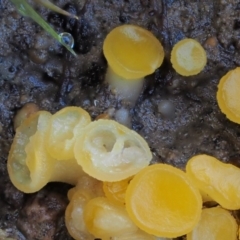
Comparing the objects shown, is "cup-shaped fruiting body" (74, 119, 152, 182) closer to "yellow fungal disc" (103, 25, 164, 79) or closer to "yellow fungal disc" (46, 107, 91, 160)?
"yellow fungal disc" (46, 107, 91, 160)

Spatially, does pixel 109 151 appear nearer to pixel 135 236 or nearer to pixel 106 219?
pixel 106 219

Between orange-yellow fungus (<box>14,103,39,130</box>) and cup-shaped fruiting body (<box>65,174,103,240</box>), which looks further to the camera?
orange-yellow fungus (<box>14,103,39,130</box>)

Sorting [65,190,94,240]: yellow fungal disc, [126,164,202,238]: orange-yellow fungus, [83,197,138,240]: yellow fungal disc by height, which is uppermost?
[126,164,202,238]: orange-yellow fungus

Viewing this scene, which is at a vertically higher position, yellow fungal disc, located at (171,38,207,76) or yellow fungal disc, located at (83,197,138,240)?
yellow fungal disc, located at (171,38,207,76)

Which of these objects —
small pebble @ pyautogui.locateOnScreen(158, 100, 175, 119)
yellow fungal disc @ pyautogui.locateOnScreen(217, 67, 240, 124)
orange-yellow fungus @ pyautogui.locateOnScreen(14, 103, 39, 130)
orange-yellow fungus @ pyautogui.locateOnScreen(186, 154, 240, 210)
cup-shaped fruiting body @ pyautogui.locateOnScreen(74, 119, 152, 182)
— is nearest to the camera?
cup-shaped fruiting body @ pyautogui.locateOnScreen(74, 119, 152, 182)

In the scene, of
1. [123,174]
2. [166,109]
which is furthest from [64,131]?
[166,109]

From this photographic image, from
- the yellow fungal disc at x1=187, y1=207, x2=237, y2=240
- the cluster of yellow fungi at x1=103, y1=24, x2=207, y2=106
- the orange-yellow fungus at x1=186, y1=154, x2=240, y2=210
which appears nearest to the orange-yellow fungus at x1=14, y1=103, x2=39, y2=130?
the cluster of yellow fungi at x1=103, y1=24, x2=207, y2=106

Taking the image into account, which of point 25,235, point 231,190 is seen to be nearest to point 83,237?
point 25,235
